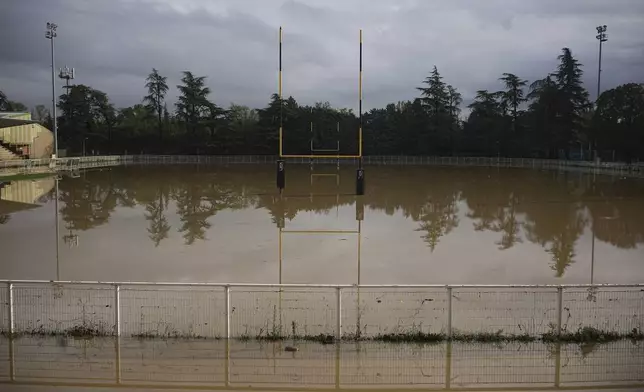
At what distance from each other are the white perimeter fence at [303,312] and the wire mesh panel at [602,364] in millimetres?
379

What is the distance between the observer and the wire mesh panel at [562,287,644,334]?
7109mm

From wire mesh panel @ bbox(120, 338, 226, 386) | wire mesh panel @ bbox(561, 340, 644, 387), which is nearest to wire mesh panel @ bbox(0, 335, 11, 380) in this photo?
wire mesh panel @ bbox(120, 338, 226, 386)

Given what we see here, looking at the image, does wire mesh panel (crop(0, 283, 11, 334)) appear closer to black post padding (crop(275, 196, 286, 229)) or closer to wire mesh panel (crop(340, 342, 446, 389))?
wire mesh panel (crop(340, 342, 446, 389))

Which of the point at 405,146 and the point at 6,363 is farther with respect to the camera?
the point at 405,146

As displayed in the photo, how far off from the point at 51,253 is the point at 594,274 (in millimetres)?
10809

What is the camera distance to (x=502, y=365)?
612 cm

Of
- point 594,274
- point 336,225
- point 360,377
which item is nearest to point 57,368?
point 360,377

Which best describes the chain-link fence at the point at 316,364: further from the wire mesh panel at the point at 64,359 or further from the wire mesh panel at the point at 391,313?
the wire mesh panel at the point at 391,313

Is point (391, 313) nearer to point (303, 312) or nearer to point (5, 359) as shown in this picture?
point (303, 312)

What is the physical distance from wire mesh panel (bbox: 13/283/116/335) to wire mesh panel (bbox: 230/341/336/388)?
65.8 inches

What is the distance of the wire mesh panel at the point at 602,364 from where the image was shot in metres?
5.79

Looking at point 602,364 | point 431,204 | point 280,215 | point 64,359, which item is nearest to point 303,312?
point 64,359

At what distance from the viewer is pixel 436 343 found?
263 inches

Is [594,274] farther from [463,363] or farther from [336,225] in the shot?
[336,225]
